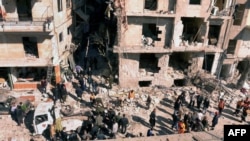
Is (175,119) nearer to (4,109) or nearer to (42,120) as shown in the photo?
(42,120)

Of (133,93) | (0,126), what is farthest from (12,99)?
(133,93)

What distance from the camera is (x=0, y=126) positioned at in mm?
23109

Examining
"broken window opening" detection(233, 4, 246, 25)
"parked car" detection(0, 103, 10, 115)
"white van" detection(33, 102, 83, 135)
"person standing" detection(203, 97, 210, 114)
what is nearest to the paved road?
"parked car" detection(0, 103, 10, 115)

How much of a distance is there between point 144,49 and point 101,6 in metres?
14.3

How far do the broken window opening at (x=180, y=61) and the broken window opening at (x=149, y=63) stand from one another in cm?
184

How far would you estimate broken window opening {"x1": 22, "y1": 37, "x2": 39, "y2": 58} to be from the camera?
26672mm

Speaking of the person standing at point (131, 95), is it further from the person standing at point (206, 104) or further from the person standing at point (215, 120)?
the person standing at point (215, 120)

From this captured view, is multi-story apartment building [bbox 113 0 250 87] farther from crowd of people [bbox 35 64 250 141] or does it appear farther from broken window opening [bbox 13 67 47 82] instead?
broken window opening [bbox 13 67 47 82]

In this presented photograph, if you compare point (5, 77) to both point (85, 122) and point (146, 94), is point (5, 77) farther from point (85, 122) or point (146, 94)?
point (146, 94)

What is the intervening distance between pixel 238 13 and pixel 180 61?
7.69 meters

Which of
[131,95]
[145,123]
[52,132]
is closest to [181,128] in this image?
[145,123]

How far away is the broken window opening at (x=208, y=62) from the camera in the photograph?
29.5 meters

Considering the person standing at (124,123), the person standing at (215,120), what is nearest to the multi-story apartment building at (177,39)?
the person standing at (124,123)

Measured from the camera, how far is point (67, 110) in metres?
24.8
